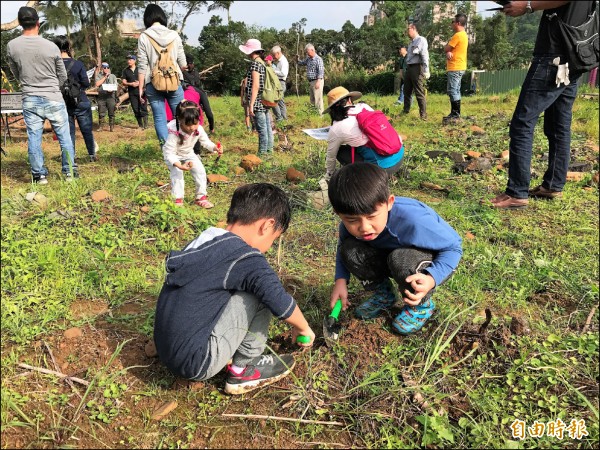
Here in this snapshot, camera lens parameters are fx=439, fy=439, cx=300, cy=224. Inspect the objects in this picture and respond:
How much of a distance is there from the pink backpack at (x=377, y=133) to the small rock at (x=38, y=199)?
2.62 m

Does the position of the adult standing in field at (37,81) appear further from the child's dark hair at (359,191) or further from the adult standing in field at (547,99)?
the adult standing in field at (547,99)

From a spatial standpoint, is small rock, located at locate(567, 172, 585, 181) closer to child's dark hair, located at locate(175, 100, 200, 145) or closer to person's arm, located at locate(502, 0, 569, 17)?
person's arm, located at locate(502, 0, 569, 17)

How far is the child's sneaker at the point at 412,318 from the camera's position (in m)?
2.04

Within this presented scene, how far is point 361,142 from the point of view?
11.9 feet

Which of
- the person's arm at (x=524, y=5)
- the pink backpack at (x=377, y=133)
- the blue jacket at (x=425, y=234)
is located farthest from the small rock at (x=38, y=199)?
the person's arm at (x=524, y=5)

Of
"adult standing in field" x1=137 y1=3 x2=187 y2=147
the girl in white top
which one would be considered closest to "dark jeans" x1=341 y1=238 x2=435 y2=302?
the girl in white top

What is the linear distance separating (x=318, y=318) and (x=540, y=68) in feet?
8.65

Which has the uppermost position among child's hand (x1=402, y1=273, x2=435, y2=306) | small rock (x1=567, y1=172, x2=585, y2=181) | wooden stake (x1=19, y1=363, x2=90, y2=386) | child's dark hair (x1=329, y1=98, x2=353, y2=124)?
child's dark hair (x1=329, y1=98, x2=353, y2=124)

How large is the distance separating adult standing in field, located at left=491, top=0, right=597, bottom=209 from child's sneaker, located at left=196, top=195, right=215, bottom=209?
8.27ft

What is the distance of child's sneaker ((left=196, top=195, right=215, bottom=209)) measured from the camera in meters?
4.12

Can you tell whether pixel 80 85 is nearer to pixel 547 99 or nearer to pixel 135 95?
pixel 135 95

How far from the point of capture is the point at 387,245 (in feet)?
Result: 6.81

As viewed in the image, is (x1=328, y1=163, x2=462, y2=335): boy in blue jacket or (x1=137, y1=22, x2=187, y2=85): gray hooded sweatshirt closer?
(x1=328, y1=163, x2=462, y2=335): boy in blue jacket

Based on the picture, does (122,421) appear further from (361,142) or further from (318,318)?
(361,142)
